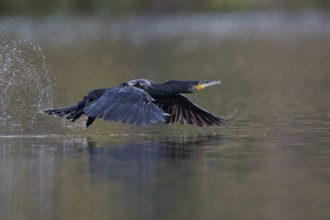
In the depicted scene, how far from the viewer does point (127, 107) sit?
10547mm

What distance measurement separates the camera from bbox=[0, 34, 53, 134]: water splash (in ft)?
41.1

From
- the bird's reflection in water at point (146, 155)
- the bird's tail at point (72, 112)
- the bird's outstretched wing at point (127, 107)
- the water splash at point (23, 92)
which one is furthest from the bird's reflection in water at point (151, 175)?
the water splash at point (23, 92)

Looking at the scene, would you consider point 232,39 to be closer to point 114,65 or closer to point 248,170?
point 114,65

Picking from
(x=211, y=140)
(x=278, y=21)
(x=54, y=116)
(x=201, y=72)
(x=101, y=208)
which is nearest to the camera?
(x=101, y=208)

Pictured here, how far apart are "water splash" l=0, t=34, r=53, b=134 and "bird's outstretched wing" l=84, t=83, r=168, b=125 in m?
1.42

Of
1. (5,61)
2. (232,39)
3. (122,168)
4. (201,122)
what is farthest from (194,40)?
(122,168)

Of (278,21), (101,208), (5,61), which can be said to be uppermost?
(278,21)

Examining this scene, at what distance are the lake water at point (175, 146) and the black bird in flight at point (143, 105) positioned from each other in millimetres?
230

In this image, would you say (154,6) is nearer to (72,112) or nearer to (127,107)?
(72,112)

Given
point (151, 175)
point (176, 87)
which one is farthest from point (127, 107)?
point (151, 175)

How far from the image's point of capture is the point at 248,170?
8.93 meters

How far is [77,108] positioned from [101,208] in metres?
4.05

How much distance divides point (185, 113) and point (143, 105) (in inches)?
58.6

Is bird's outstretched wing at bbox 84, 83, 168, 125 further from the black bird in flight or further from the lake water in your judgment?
the lake water
